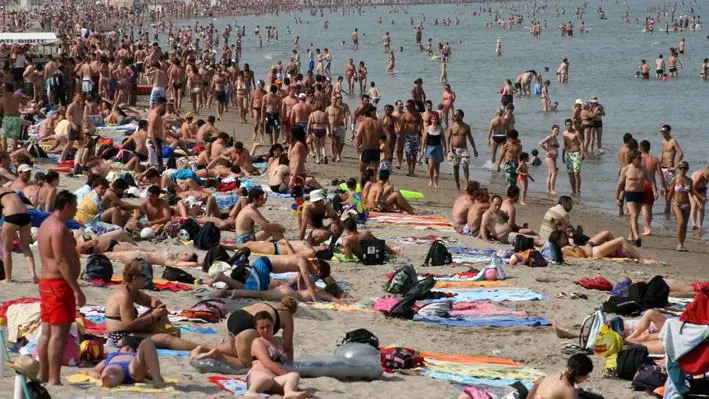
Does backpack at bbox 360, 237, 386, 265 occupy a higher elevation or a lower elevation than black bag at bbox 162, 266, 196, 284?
lower

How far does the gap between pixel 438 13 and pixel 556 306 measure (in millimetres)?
85157

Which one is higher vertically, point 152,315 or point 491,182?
point 152,315

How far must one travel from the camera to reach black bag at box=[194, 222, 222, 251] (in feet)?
40.4

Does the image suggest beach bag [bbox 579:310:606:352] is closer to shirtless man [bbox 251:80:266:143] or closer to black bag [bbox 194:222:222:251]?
black bag [bbox 194:222:222:251]

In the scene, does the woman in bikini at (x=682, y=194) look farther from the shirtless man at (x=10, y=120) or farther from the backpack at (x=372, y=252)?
the shirtless man at (x=10, y=120)

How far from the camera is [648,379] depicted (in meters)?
8.42

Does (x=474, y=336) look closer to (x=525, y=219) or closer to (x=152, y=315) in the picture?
(x=152, y=315)

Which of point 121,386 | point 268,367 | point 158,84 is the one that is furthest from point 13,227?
point 158,84

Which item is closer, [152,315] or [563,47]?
[152,315]

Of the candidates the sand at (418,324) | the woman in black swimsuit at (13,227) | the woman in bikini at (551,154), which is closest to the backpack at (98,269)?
the sand at (418,324)

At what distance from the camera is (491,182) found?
Result: 1992 centimetres

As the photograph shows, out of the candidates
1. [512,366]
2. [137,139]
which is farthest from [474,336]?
[137,139]

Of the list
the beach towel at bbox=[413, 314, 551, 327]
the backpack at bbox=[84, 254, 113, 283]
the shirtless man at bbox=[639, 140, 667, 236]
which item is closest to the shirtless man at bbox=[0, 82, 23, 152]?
the backpack at bbox=[84, 254, 113, 283]

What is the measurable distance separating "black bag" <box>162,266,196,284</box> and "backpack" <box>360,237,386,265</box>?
2145mm
